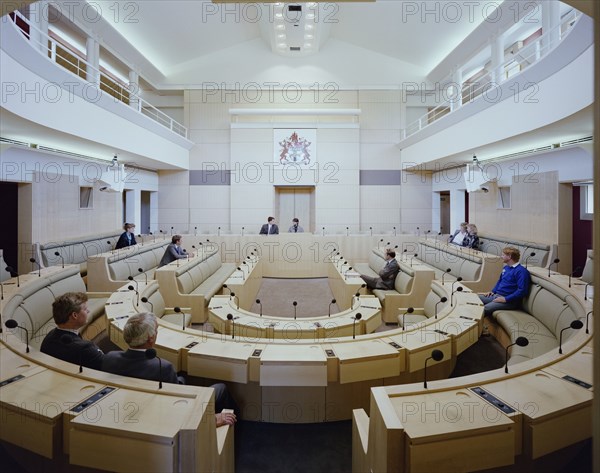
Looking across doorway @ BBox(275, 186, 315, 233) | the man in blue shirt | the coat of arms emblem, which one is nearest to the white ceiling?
the coat of arms emblem

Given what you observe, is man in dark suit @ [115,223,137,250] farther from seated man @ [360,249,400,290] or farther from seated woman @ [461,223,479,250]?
seated woman @ [461,223,479,250]

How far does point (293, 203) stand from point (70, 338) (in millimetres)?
11555

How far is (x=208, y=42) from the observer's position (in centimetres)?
1284

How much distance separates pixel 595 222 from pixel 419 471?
1290mm

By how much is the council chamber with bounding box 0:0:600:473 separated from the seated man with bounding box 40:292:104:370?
21mm

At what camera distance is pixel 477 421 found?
72.1 inches

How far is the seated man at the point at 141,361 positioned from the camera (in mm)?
2498

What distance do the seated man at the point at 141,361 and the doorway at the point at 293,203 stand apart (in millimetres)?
11509

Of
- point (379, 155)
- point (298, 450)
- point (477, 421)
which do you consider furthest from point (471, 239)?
point (477, 421)

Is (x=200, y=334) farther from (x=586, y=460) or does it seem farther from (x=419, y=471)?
(x=586, y=460)

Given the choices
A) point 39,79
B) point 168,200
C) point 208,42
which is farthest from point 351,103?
point 39,79

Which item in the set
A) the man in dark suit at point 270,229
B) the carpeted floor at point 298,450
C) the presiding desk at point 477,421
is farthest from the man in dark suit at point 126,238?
the presiding desk at point 477,421

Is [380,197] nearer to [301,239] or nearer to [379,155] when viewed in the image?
[379,155]

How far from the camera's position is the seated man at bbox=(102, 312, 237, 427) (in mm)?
2498
